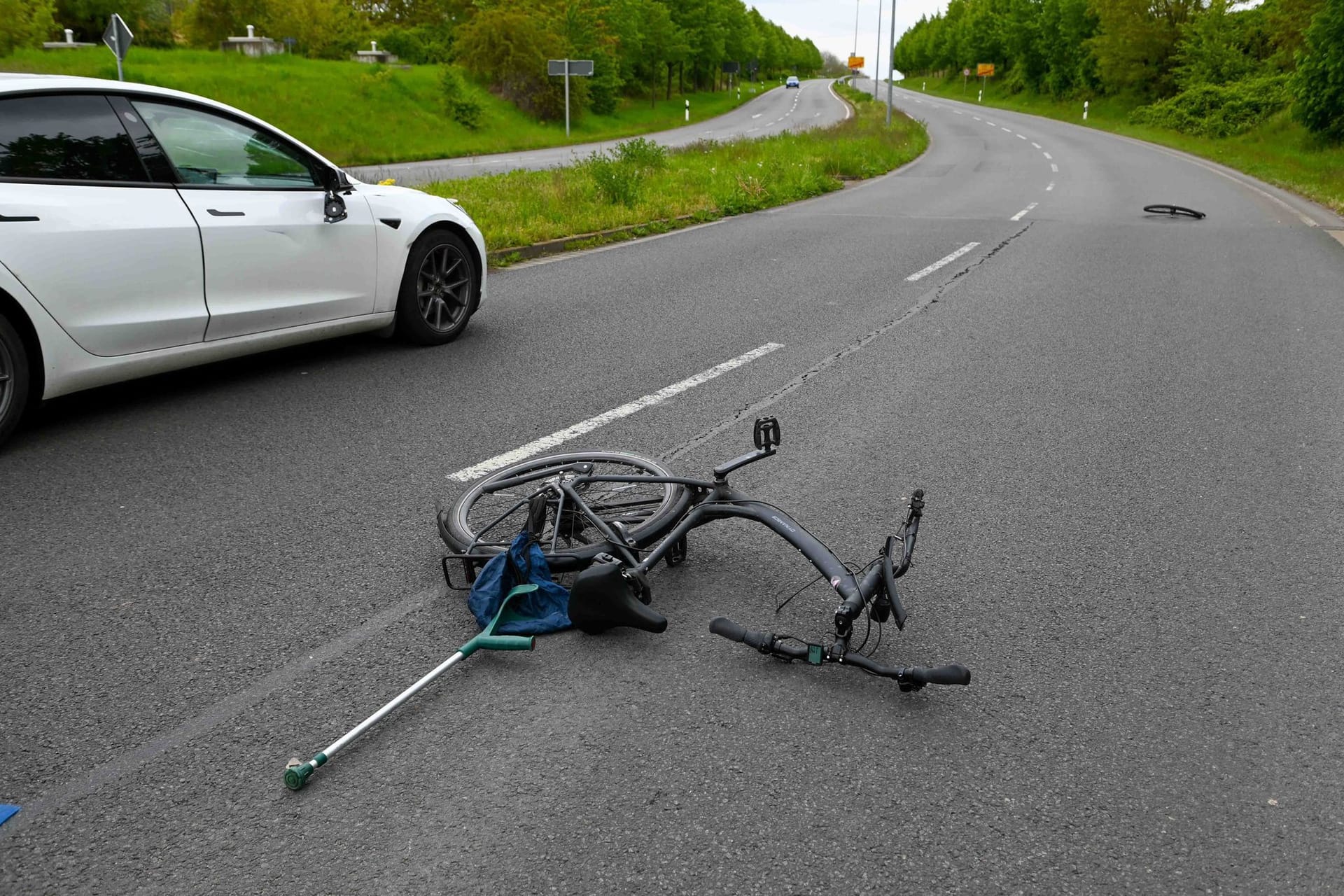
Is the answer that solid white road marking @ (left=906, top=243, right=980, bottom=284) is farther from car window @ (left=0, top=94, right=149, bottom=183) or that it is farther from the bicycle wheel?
car window @ (left=0, top=94, right=149, bottom=183)

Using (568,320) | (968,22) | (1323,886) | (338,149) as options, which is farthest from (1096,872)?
(968,22)

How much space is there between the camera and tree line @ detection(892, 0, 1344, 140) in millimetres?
30188

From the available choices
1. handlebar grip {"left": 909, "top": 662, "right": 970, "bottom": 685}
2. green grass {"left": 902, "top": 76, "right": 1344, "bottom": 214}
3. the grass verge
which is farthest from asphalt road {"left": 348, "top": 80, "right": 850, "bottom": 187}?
green grass {"left": 902, "top": 76, "right": 1344, "bottom": 214}

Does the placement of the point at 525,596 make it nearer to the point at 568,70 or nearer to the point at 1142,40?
the point at 568,70

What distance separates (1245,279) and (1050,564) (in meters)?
8.37

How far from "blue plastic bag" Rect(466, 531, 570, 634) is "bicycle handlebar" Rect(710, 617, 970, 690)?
555mm

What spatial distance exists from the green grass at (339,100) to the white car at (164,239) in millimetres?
24926

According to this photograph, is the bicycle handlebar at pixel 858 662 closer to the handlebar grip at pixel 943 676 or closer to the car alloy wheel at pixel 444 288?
the handlebar grip at pixel 943 676

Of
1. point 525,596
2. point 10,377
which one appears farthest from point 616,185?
point 525,596

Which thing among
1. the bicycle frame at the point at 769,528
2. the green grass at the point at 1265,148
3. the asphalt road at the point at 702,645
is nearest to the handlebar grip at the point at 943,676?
the asphalt road at the point at 702,645

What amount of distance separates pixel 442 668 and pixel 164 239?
344 centimetres

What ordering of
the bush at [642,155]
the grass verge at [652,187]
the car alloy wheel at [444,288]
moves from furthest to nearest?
the bush at [642,155], the grass verge at [652,187], the car alloy wheel at [444,288]

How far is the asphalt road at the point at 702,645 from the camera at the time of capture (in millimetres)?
2562

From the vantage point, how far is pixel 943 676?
3.03 metres
